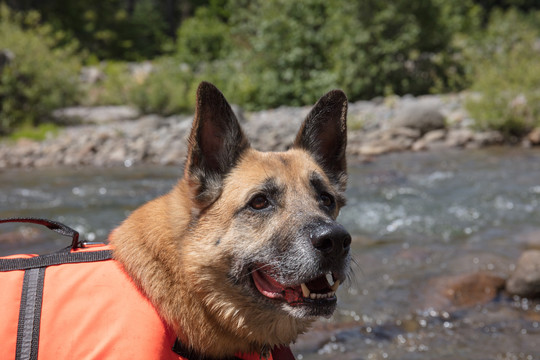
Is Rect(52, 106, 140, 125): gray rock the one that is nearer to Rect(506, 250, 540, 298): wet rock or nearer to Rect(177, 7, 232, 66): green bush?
Rect(177, 7, 232, 66): green bush

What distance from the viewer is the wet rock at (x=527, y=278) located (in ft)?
18.0

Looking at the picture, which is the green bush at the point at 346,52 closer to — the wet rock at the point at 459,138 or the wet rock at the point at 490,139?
the wet rock at the point at 459,138

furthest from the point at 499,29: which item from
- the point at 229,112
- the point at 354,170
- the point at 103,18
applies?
the point at 103,18

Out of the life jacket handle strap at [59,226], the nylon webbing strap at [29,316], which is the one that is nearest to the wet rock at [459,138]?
the life jacket handle strap at [59,226]

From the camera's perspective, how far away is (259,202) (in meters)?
3.13

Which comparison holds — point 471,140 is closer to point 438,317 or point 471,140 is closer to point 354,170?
point 354,170

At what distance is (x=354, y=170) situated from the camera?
12539 mm

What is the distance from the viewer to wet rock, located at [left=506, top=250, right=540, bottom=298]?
18.0 feet

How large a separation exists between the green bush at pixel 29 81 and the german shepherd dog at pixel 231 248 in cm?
1662

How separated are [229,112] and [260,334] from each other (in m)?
1.30

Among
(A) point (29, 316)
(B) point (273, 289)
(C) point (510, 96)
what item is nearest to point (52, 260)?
(A) point (29, 316)

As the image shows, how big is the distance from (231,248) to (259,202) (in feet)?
1.07

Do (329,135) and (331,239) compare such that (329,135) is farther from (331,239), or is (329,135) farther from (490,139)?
(490,139)

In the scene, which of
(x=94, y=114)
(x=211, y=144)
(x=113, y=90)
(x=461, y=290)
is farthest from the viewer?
(x=113, y=90)
